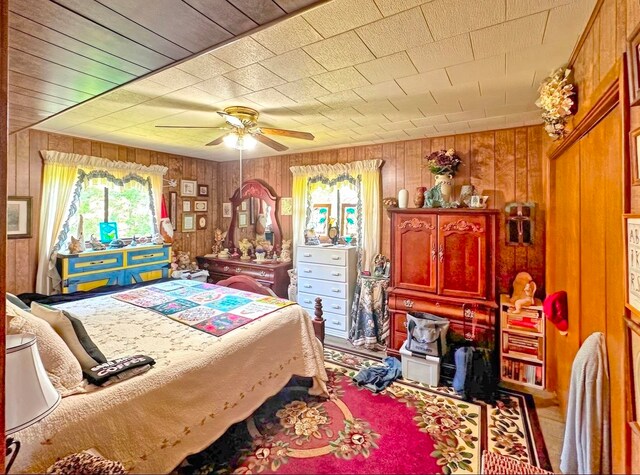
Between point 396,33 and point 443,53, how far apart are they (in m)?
0.37

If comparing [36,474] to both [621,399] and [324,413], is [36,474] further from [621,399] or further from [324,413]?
[621,399]

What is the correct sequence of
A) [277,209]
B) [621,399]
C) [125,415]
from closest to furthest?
1. [621,399]
2. [125,415]
3. [277,209]

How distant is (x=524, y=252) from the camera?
313 cm

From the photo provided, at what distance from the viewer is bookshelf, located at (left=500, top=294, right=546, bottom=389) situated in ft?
8.74

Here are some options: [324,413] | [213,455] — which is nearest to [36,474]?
[213,455]

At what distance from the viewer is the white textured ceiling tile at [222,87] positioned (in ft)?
6.70

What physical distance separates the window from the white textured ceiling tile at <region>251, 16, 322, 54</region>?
3537 mm

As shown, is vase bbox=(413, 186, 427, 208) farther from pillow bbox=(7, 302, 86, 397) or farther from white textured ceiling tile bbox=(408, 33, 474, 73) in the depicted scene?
pillow bbox=(7, 302, 86, 397)

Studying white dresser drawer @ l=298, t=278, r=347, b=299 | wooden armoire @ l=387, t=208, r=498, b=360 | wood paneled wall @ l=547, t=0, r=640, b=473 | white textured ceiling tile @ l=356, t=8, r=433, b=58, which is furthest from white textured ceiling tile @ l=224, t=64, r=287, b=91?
white dresser drawer @ l=298, t=278, r=347, b=299

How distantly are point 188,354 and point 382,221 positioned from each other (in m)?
2.86

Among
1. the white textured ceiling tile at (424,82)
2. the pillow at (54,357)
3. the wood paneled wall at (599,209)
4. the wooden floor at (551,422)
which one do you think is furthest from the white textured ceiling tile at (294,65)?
the wooden floor at (551,422)

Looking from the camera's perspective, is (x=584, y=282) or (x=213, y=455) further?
(x=213, y=455)

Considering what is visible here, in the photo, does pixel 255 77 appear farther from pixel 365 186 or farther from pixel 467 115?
pixel 365 186

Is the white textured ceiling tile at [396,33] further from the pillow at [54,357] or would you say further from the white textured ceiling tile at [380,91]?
the pillow at [54,357]
